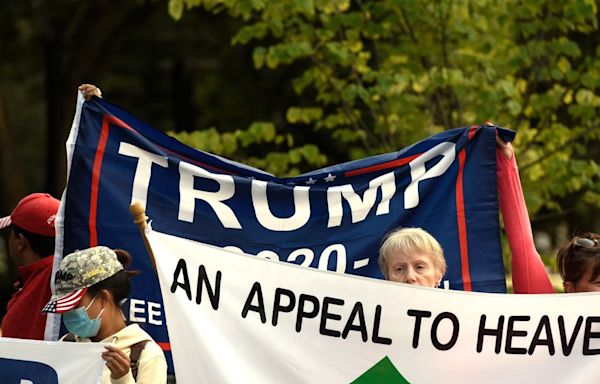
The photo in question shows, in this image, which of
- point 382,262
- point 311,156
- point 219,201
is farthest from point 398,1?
point 382,262

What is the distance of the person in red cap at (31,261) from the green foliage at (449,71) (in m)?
3.34

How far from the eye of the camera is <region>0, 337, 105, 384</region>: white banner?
4324 millimetres

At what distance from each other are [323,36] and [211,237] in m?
3.59

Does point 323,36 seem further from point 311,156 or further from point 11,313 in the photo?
point 11,313

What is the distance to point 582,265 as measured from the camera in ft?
15.4

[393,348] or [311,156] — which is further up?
[311,156]

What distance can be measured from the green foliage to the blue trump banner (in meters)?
2.95

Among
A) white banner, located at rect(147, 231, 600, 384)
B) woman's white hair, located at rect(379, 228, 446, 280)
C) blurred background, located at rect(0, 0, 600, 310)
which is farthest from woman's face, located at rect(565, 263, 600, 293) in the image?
blurred background, located at rect(0, 0, 600, 310)

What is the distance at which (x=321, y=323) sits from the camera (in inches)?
177

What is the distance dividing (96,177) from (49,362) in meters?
1.17

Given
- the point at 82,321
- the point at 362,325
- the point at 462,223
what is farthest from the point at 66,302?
the point at 462,223

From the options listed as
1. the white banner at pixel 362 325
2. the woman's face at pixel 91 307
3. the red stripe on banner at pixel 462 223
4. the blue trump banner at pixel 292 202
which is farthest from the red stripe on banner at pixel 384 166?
the woman's face at pixel 91 307

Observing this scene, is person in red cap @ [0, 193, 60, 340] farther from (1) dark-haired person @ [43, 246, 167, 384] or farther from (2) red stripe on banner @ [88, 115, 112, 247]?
(1) dark-haired person @ [43, 246, 167, 384]

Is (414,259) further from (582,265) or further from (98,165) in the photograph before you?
(98,165)
